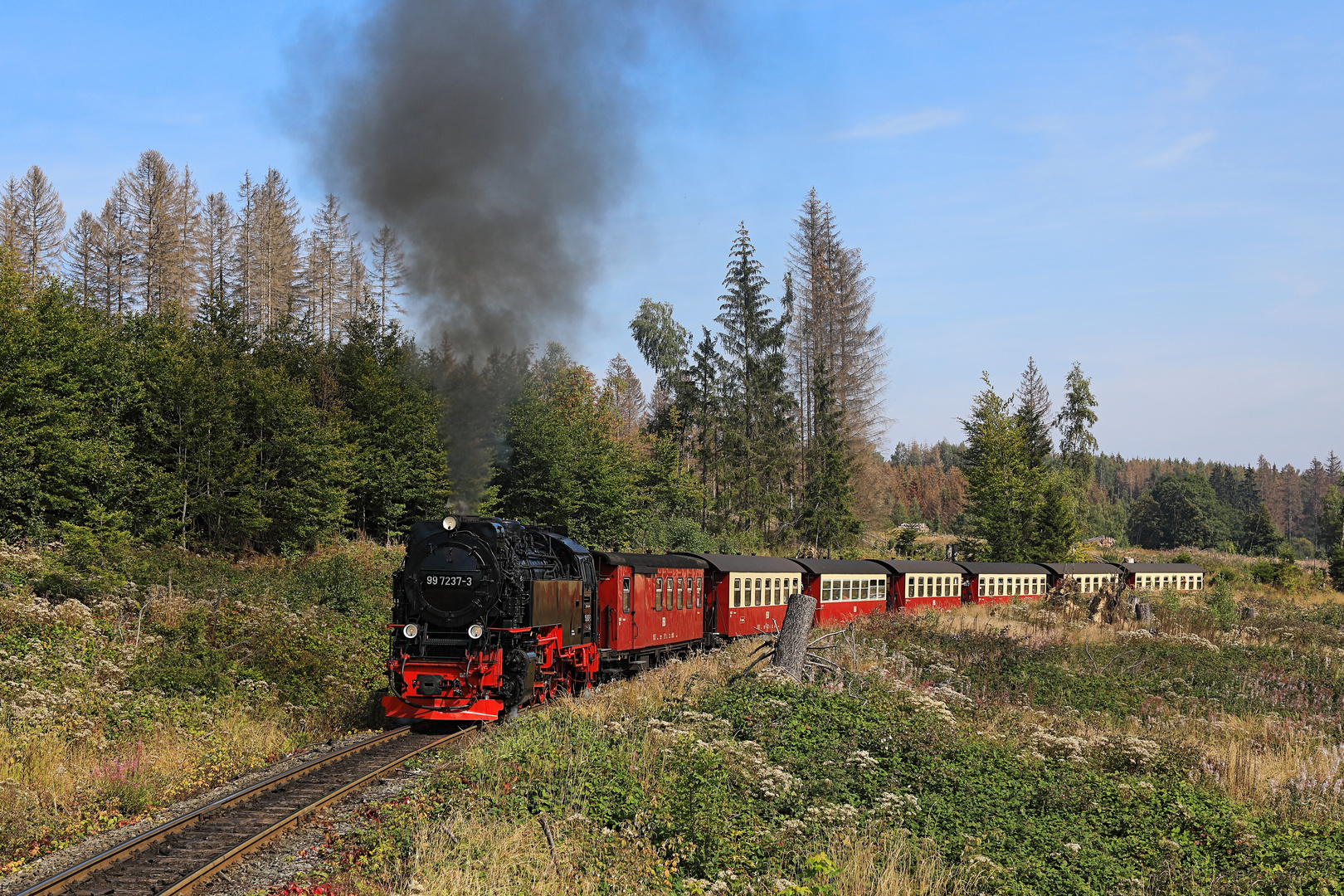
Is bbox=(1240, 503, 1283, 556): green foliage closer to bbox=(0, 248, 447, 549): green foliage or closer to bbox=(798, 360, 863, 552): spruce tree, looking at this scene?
bbox=(798, 360, 863, 552): spruce tree

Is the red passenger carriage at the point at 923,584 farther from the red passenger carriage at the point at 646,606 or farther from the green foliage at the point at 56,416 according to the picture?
the green foliage at the point at 56,416

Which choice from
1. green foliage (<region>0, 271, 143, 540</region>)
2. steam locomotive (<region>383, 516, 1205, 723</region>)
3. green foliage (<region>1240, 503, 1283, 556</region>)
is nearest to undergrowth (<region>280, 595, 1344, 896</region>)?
steam locomotive (<region>383, 516, 1205, 723</region>)

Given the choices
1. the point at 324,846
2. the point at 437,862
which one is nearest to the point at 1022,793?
the point at 437,862

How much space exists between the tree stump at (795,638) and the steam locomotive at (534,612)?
3.78 meters

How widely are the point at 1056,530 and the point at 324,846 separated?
158 feet

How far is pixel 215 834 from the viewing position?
8.11m

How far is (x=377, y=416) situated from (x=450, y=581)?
23.9 m

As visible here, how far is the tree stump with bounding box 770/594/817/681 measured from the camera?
1332cm

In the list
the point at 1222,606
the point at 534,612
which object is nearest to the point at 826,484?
the point at 1222,606

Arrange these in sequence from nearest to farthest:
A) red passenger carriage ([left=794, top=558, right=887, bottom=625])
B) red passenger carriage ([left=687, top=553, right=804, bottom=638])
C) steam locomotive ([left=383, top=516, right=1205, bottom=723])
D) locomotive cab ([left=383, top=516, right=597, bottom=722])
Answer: locomotive cab ([left=383, top=516, right=597, bottom=722]) → steam locomotive ([left=383, top=516, right=1205, bottom=723]) → red passenger carriage ([left=687, top=553, right=804, bottom=638]) → red passenger carriage ([left=794, top=558, right=887, bottom=625])

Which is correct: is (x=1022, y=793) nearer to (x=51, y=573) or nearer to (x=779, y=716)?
(x=779, y=716)

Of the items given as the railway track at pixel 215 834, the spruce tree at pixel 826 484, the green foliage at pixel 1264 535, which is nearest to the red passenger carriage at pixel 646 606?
the railway track at pixel 215 834

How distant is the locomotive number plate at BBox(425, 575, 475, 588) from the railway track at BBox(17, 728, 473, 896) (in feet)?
8.35

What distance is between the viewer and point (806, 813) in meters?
8.17
